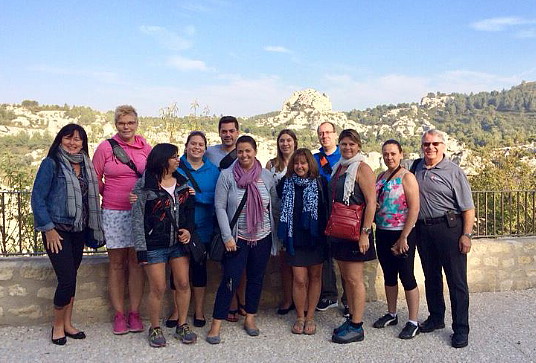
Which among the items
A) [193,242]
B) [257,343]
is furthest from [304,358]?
[193,242]

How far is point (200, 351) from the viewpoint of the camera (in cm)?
354

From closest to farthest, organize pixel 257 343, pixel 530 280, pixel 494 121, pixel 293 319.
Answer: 1. pixel 257 343
2. pixel 293 319
3. pixel 530 280
4. pixel 494 121

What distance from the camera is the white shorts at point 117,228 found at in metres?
3.68

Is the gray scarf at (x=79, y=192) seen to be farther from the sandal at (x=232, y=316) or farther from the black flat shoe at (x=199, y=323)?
the sandal at (x=232, y=316)

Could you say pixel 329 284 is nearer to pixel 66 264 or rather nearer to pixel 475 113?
pixel 66 264

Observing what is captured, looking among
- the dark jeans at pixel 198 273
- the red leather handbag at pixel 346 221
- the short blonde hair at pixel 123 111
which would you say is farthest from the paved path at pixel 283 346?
the short blonde hair at pixel 123 111

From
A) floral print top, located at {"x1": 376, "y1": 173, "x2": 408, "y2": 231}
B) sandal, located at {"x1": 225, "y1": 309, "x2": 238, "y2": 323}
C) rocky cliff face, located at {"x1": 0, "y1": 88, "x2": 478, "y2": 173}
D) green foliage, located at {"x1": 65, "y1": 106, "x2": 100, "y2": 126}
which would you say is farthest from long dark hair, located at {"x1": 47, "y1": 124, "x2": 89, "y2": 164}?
green foliage, located at {"x1": 65, "y1": 106, "x2": 100, "y2": 126}

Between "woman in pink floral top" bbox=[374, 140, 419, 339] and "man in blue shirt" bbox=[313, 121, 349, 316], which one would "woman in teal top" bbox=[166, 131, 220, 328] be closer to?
"man in blue shirt" bbox=[313, 121, 349, 316]

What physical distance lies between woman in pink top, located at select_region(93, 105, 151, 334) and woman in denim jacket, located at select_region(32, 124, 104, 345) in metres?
0.09

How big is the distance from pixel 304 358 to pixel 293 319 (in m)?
0.86

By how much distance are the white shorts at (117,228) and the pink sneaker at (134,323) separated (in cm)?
69

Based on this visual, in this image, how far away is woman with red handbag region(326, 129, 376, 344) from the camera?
353cm

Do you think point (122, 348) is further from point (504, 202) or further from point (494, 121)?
point (494, 121)

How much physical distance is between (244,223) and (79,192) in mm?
1359
